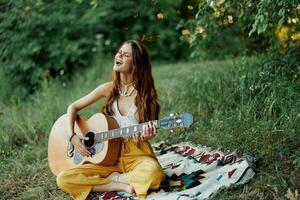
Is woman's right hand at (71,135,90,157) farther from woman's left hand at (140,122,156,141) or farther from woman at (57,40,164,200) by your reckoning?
woman's left hand at (140,122,156,141)

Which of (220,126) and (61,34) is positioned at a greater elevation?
(61,34)

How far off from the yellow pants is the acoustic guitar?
0.06m

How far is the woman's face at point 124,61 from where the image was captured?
4.66 m

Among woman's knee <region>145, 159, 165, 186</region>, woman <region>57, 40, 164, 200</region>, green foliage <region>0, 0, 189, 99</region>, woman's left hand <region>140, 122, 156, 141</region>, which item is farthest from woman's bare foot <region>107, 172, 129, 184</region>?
green foliage <region>0, 0, 189, 99</region>

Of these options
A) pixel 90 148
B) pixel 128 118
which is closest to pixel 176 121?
pixel 128 118

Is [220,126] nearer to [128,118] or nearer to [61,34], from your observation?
[128,118]

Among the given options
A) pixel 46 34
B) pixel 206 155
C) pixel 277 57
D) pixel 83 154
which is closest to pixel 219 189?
pixel 206 155

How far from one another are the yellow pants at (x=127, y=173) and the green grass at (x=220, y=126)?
0.35m

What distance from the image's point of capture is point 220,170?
15.0 feet

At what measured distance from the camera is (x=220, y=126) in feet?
17.6

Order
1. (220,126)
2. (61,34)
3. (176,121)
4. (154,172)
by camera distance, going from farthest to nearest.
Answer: (61,34) → (220,126) → (154,172) → (176,121)

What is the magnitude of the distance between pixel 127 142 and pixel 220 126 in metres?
1.05

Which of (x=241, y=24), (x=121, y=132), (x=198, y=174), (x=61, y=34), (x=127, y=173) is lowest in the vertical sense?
(x=198, y=174)

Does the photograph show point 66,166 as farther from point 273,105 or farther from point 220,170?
point 273,105
